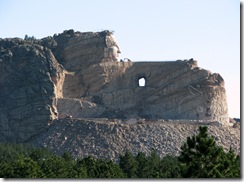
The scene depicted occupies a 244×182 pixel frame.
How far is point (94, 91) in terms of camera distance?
12069 centimetres

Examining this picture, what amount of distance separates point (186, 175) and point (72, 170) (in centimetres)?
1745

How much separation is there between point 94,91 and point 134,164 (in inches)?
751

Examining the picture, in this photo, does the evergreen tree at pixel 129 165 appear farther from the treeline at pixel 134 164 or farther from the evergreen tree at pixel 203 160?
the evergreen tree at pixel 203 160

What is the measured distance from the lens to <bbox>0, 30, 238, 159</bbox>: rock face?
11775 centimetres

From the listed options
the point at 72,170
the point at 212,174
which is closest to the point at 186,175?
the point at 212,174

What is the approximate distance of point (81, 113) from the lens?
388 feet

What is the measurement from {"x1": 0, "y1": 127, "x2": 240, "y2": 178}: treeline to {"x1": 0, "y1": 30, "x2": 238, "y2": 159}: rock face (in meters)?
4.50

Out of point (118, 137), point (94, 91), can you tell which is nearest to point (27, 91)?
point (94, 91)

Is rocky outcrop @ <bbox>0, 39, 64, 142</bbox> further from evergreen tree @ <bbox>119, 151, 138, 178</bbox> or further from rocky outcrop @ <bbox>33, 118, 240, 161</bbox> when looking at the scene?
evergreen tree @ <bbox>119, 151, 138, 178</bbox>

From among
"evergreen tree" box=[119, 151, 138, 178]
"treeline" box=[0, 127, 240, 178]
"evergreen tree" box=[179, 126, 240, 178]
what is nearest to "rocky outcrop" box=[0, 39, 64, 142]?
"treeline" box=[0, 127, 240, 178]

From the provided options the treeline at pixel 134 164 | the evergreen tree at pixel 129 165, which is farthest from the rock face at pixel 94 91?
the evergreen tree at pixel 129 165

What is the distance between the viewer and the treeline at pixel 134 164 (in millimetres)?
78688

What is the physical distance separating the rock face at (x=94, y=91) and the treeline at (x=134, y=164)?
14.8ft

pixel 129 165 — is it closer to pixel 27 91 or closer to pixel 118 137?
pixel 118 137
